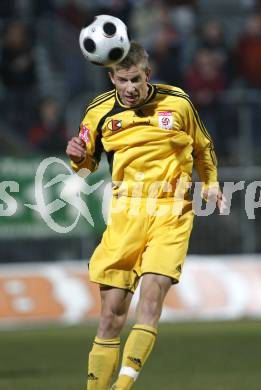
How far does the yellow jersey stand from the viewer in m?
7.11

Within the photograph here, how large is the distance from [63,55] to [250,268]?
444cm

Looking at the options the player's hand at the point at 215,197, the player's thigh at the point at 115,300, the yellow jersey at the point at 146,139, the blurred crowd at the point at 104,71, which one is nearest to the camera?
the player's thigh at the point at 115,300

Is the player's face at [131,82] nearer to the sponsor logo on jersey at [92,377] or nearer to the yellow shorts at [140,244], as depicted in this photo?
the yellow shorts at [140,244]

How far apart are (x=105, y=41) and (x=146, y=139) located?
0.68m

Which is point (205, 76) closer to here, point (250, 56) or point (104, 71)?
point (250, 56)

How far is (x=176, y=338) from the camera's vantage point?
1242 cm

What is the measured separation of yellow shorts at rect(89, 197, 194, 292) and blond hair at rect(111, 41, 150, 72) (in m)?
0.87

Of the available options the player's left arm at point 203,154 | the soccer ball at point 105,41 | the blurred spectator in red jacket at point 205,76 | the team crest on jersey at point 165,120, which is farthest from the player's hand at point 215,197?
the blurred spectator in red jacket at point 205,76

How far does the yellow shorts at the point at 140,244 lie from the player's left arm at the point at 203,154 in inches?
12.3

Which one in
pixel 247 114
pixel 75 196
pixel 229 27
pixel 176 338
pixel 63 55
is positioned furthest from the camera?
pixel 229 27

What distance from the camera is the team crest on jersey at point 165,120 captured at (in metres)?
7.13

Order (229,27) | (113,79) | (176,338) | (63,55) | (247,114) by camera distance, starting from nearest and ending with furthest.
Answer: (113,79) < (176,338) < (247,114) < (63,55) < (229,27)

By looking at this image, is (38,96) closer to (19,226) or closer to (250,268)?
(19,226)

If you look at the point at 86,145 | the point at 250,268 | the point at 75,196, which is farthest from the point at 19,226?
the point at 86,145
